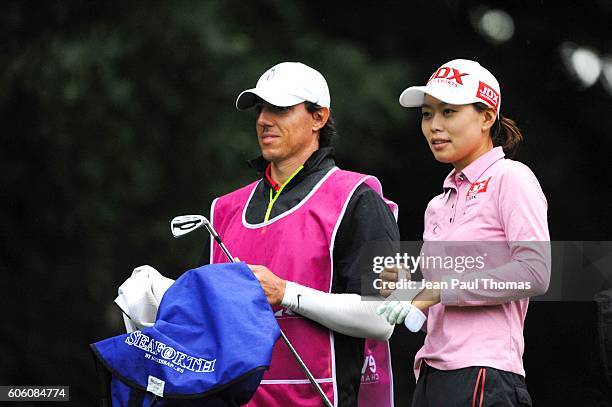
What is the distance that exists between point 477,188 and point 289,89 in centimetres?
72

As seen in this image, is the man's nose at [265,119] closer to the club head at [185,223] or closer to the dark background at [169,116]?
the club head at [185,223]

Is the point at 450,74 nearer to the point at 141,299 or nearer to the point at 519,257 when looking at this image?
the point at 519,257

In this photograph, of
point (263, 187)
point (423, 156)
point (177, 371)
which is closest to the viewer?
point (177, 371)

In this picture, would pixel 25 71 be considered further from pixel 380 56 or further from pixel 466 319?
pixel 466 319

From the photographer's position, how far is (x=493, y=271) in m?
2.67

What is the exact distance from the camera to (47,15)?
6719 millimetres

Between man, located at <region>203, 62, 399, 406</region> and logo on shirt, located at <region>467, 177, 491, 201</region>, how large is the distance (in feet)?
1.19

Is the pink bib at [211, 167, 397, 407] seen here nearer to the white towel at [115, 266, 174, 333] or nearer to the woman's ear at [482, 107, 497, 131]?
the white towel at [115, 266, 174, 333]

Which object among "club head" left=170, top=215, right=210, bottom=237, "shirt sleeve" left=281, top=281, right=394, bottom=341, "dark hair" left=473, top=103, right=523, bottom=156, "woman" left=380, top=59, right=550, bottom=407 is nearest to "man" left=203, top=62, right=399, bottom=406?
"shirt sleeve" left=281, top=281, right=394, bottom=341

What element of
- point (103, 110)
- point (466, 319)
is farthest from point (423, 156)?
point (466, 319)

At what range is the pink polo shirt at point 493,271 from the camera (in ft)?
8.75

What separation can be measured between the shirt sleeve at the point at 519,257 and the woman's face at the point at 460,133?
192mm

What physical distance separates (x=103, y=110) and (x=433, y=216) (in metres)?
3.87

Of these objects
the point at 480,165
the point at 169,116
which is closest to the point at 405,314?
the point at 480,165
